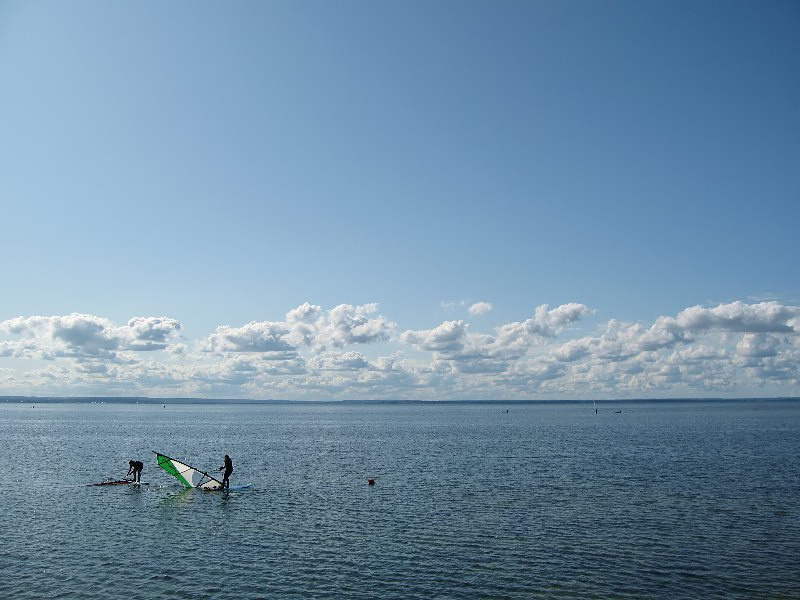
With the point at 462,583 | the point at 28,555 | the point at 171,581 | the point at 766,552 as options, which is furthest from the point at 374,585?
the point at 766,552

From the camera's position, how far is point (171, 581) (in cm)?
2934

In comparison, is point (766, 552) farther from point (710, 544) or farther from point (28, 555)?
point (28, 555)

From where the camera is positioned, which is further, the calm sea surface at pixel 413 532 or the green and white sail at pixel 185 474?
the green and white sail at pixel 185 474

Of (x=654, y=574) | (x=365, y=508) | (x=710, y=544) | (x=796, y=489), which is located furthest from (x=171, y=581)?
(x=796, y=489)

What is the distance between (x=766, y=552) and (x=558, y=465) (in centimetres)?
3915

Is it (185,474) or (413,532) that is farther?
(185,474)

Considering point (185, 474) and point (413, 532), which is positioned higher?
point (185, 474)

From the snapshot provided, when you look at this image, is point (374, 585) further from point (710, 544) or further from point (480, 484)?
point (480, 484)

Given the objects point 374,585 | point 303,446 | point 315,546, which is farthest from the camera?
point 303,446

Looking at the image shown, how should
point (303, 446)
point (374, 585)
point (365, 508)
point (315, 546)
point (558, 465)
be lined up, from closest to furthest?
point (374, 585) < point (315, 546) < point (365, 508) < point (558, 465) < point (303, 446)

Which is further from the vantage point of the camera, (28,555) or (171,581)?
(28,555)

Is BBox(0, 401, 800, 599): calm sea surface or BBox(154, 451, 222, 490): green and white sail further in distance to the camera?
BBox(154, 451, 222, 490): green and white sail

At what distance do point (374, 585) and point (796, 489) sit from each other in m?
44.2

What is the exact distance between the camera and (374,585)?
1140 inches
